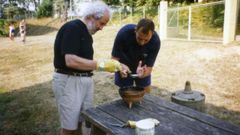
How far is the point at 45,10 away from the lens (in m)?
38.6

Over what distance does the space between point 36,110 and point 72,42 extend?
3323 mm

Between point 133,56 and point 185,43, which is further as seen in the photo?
point 185,43

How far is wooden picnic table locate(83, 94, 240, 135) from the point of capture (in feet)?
7.91

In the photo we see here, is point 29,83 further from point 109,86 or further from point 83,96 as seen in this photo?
point 83,96

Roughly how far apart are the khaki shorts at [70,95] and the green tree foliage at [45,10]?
37117 millimetres

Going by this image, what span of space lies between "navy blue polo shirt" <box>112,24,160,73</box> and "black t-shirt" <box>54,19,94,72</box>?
83 cm

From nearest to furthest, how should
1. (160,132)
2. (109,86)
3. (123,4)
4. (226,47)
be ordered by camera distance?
(160,132)
(109,86)
(226,47)
(123,4)

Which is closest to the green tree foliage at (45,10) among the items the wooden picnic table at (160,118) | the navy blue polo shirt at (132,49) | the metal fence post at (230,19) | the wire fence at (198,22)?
the wire fence at (198,22)

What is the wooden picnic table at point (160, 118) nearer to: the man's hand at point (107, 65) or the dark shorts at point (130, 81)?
the man's hand at point (107, 65)

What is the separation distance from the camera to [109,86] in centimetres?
704

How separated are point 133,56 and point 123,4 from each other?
24.2 metres

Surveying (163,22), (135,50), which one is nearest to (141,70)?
(135,50)

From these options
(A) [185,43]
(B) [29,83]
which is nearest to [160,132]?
(B) [29,83]

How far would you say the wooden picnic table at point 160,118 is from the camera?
241 centimetres
